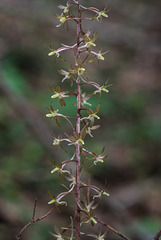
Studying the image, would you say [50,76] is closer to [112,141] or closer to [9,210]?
[112,141]

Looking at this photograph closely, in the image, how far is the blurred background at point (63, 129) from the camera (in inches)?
224

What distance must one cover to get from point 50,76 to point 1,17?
8.64ft

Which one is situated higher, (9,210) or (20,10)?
(20,10)

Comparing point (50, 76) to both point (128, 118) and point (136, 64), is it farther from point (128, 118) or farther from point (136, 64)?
point (136, 64)

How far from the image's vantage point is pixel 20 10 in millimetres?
10703

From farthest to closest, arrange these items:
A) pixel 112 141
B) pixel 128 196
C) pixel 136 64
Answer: pixel 136 64, pixel 112 141, pixel 128 196

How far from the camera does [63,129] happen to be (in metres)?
8.35

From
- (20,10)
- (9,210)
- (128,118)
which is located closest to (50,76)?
(20,10)

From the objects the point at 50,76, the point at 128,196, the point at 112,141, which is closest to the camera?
the point at 128,196

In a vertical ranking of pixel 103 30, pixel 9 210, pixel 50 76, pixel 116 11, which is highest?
pixel 116 11

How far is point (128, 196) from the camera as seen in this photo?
6.61 metres

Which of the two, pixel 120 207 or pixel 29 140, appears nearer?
pixel 120 207

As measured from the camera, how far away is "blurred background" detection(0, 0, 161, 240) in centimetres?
570

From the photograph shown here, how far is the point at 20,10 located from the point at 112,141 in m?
5.27
